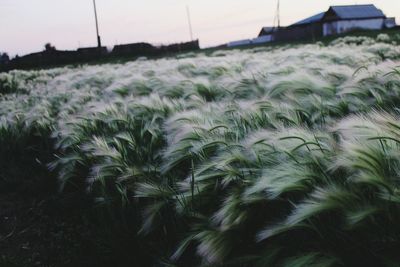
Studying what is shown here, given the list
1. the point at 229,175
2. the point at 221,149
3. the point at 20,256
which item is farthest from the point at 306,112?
the point at 20,256

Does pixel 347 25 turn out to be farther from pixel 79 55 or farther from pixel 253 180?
pixel 253 180

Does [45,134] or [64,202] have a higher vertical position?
[45,134]

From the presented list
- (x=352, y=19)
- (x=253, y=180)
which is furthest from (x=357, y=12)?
(x=253, y=180)

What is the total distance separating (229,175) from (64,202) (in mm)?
1546

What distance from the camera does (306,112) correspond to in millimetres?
2305

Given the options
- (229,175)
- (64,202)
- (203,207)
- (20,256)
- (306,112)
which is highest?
(306,112)

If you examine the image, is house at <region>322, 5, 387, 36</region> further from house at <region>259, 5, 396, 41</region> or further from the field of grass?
the field of grass

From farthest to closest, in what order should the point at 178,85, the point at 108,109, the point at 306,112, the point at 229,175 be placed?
1. the point at 178,85
2. the point at 108,109
3. the point at 306,112
4. the point at 229,175

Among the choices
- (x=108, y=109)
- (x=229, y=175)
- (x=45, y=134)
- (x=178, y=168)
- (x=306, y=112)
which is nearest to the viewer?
(x=229, y=175)

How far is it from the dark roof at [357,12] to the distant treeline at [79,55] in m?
25.6

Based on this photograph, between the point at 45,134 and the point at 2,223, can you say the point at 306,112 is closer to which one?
the point at 2,223

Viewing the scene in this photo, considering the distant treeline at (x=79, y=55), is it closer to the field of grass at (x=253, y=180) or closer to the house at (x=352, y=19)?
the house at (x=352, y=19)

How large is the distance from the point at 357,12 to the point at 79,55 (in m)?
38.3

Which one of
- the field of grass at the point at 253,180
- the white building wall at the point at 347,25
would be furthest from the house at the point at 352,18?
the field of grass at the point at 253,180
